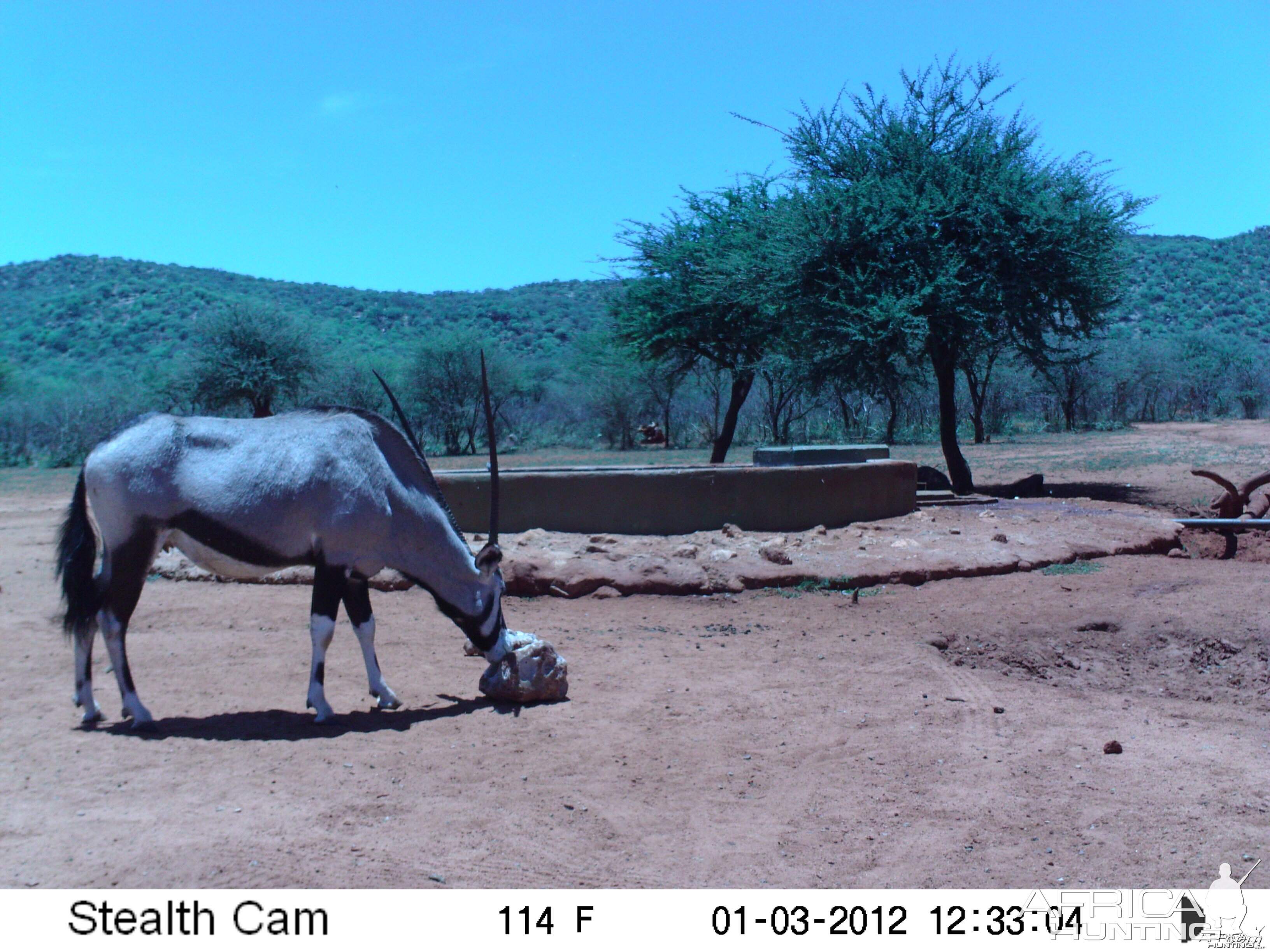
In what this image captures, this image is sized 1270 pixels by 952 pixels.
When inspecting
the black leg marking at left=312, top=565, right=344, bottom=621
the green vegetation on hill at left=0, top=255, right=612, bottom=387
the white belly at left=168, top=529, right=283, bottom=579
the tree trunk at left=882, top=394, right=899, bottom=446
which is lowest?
the black leg marking at left=312, top=565, right=344, bottom=621

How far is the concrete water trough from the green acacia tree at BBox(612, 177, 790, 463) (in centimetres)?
736

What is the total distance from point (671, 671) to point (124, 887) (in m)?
3.82

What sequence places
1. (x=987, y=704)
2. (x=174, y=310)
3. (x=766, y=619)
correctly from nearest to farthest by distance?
(x=987, y=704), (x=766, y=619), (x=174, y=310)

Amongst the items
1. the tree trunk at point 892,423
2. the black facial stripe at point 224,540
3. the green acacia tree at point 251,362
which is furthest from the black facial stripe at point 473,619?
the tree trunk at point 892,423

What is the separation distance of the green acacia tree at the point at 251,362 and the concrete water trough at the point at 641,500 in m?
19.2

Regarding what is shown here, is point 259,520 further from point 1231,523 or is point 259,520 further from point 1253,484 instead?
point 1253,484

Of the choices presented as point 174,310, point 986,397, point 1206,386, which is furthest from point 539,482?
point 174,310

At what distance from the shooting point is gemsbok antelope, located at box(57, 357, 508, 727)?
528 centimetres

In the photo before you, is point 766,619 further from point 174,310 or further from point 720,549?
point 174,310

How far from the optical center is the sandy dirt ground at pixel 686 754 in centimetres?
376

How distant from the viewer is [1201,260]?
63.7 metres

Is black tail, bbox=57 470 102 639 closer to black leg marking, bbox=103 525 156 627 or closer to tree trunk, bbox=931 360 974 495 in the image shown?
black leg marking, bbox=103 525 156 627

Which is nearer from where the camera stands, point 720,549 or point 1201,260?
point 720,549

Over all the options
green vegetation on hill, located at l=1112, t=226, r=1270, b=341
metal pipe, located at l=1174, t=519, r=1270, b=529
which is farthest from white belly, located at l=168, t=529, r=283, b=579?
green vegetation on hill, located at l=1112, t=226, r=1270, b=341
